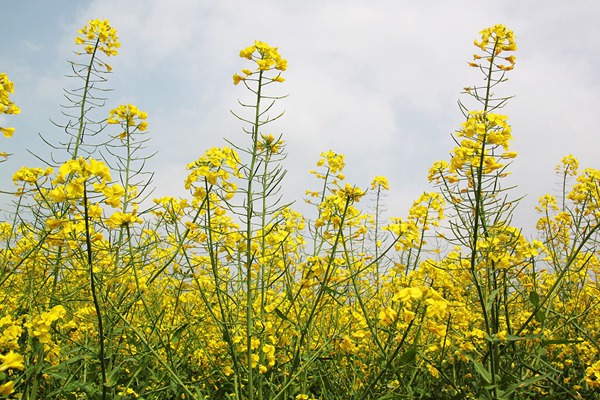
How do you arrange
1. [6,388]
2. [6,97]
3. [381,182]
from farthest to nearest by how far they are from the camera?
1. [381,182]
2. [6,97]
3. [6,388]

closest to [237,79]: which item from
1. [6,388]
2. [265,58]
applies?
[265,58]

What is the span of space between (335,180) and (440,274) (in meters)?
0.94

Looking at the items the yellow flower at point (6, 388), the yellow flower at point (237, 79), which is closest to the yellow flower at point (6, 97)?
the yellow flower at point (237, 79)

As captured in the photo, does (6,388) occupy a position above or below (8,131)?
below

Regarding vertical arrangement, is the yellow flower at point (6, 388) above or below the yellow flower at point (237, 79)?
below

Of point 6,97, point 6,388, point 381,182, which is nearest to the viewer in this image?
point 6,388

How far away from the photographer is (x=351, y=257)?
131 inches

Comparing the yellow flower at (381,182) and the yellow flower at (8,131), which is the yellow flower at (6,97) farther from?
the yellow flower at (381,182)

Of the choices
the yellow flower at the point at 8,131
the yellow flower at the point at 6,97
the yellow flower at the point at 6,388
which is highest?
the yellow flower at the point at 6,97

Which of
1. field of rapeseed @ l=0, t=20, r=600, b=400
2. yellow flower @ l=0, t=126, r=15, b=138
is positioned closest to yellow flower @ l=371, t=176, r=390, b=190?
field of rapeseed @ l=0, t=20, r=600, b=400

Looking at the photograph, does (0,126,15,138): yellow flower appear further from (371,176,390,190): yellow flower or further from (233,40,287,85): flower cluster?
(371,176,390,190): yellow flower

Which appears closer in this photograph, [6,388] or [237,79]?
[6,388]

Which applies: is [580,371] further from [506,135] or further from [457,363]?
[506,135]

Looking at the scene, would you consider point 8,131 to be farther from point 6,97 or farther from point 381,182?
point 381,182
